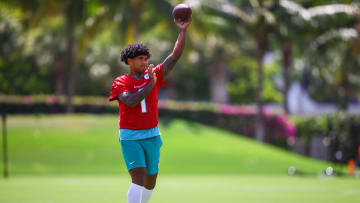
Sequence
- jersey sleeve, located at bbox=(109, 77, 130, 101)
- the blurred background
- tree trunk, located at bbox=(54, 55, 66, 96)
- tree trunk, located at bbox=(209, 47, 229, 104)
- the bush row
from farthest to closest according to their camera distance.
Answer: tree trunk, located at bbox=(209, 47, 229, 104) → tree trunk, located at bbox=(54, 55, 66, 96) → the bush row → the blurred background → jersey sleeve, located at bbox=(109, 77, 130, 101)

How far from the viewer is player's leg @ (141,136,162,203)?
693cm

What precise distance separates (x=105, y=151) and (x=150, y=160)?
1641cm

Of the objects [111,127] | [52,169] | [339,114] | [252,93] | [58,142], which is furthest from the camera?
[252,93]

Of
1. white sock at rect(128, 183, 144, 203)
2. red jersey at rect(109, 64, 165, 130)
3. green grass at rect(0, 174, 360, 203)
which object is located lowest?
green grass at rect(0, 174, 360, 203)

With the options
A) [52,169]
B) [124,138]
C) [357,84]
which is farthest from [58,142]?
[357,84]

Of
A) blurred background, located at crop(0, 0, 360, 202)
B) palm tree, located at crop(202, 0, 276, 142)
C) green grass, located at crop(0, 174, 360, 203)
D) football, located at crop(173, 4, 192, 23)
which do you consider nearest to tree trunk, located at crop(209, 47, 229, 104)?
blurred background, located at crop(0, 0, 360, 202)

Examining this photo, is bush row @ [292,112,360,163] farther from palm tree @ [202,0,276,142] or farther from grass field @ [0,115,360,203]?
grass field @ [0,115,360,203]

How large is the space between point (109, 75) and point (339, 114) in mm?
26702

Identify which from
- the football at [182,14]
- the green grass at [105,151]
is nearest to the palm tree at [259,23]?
the green grass at [105,151]

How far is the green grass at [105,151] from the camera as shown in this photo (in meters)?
21.8

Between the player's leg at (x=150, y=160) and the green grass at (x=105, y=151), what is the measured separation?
14264mm

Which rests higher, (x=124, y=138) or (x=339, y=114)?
(x=124, y=138)

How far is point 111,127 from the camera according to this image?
26.0m

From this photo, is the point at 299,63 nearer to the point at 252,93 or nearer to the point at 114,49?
the point at 252,93
